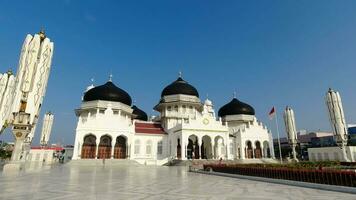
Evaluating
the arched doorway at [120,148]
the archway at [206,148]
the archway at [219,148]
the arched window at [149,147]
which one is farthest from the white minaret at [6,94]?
the archway at [219,148]

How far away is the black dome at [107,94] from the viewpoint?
125ft

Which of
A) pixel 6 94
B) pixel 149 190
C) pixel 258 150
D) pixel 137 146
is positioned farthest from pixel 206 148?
pixel 149 190

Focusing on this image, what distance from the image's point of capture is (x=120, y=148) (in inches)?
1384

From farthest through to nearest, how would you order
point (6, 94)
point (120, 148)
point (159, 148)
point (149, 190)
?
point (159, 148) → point (120, 148) → point (6, 94) → point (149, 190)

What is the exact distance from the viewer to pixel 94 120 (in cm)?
3300

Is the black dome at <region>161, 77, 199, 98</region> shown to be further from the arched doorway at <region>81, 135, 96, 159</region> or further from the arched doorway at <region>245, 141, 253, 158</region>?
the arched doorway at <region>81, 135, 96, 159</region>

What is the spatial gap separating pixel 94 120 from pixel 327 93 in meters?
36.3

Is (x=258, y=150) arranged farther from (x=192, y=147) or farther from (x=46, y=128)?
(x=46, y=128)

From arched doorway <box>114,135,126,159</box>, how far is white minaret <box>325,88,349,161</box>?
1268 inches

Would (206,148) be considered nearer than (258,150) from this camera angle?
Yes

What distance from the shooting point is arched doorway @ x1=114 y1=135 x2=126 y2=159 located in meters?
34.7

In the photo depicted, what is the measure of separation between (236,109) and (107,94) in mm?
27071

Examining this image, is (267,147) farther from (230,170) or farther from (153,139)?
(230,170)

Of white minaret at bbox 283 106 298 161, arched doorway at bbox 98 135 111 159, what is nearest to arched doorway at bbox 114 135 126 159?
arched doorway at bbox 98 135 111 159
